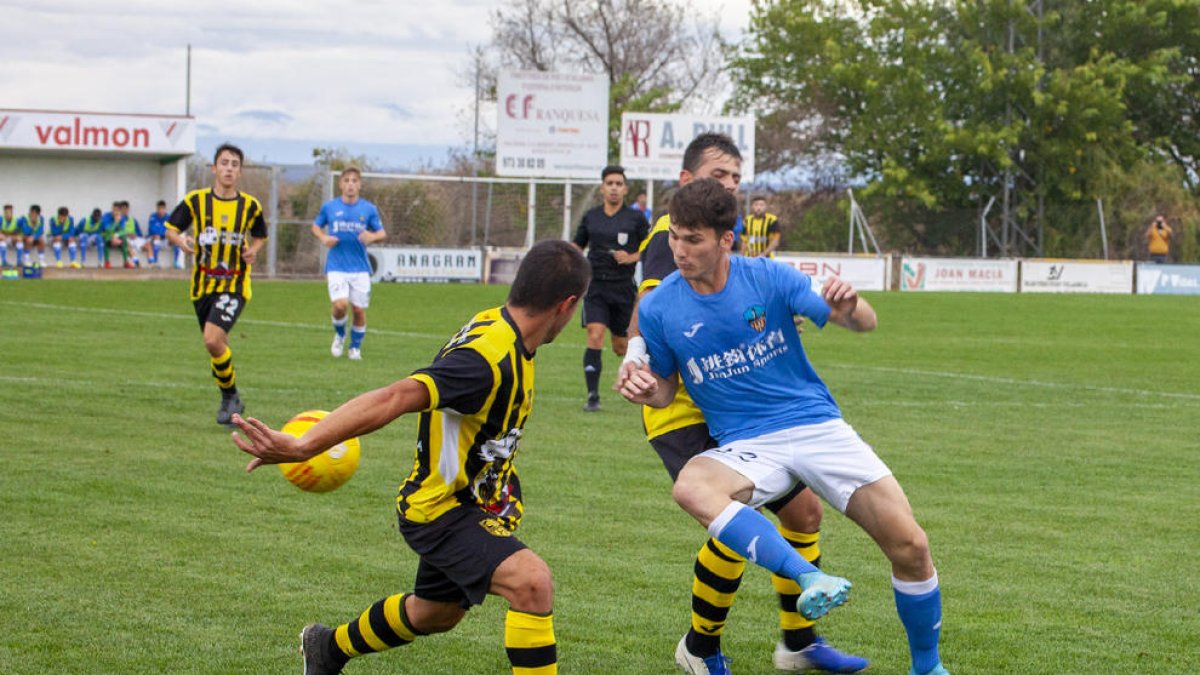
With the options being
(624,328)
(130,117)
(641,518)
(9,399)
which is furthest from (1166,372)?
(130,117)

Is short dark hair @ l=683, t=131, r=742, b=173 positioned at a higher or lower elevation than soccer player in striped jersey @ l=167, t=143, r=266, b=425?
higher

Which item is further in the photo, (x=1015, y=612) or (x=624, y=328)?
(x=624, y=328)

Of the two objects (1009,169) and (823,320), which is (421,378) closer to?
(823,320)

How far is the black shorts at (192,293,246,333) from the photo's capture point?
11453mm

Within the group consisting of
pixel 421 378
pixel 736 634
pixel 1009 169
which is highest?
pixel 1009 169

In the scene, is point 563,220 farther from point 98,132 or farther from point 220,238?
point 220,238

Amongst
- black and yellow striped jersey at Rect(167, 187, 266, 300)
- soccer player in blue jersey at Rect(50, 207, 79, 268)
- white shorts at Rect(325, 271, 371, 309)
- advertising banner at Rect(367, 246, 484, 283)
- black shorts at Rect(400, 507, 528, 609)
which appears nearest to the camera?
black shorts at Rect(400, 507, 528, 609)

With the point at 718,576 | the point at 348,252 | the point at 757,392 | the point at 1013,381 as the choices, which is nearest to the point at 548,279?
the point at 757,392

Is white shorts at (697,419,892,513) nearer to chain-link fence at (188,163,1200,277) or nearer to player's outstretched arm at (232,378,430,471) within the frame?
player's outstretched arm at (232,378,430,471)

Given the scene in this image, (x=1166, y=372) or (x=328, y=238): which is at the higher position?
(x=328, y=238)

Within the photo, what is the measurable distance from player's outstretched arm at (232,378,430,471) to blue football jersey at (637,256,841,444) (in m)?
1.32

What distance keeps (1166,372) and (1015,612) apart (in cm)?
1181

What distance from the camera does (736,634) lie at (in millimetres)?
6000

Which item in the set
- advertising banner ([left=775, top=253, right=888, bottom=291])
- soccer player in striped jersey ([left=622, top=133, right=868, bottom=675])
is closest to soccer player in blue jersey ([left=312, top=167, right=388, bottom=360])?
soccer player in striped jersey ([left=622, top=133, right=868, bottom=675])
